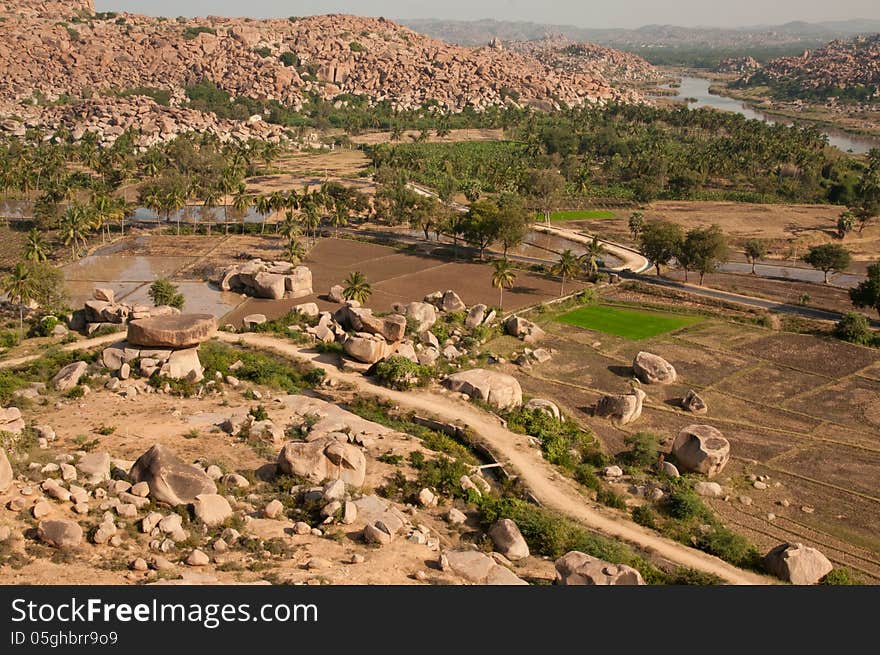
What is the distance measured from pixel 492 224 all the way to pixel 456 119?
408ft

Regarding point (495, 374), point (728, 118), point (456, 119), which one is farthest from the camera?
point (456, 119)

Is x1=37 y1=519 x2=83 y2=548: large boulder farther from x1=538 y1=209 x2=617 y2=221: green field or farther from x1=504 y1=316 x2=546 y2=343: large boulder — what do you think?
x1=538 y1=209 x2=617 y2=221: green field

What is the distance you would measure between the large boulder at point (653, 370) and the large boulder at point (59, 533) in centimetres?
3650

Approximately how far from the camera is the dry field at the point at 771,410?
33906mm

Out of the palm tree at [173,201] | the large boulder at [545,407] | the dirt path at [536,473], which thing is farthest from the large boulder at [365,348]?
the palm tree at [173,201]

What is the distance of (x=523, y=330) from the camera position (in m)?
57.9

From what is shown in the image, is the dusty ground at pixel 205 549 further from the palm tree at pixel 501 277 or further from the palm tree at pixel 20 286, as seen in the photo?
the palm tree at pixel 501 277

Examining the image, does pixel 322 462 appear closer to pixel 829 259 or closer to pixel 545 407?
pixel 545 407

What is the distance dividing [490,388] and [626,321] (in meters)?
22.5

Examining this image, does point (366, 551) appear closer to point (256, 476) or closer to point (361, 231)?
point (256, 476)

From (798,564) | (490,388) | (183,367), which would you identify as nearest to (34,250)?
(183,367)

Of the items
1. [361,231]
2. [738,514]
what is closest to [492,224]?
[361,231]

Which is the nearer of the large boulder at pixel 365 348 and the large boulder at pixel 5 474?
the large boulder at pixel 5 474

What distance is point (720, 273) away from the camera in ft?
254
